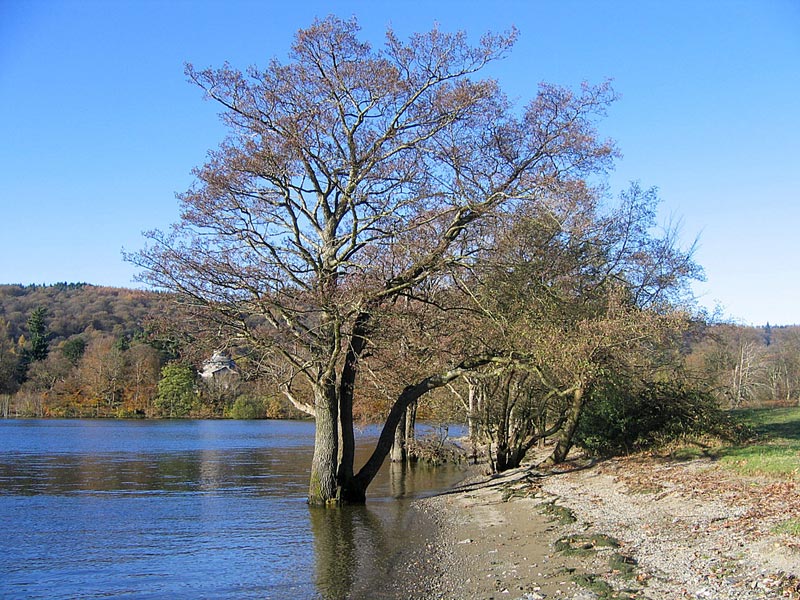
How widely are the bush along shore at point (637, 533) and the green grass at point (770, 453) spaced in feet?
0.15

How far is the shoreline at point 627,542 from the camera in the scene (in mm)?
8336

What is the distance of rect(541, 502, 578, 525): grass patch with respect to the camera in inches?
536

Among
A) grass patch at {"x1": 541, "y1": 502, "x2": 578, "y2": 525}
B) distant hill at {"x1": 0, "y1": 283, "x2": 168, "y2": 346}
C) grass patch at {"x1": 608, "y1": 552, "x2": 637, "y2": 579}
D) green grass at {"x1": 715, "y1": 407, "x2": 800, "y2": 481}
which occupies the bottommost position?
grass patch at {"x1": 541, "y1": 502, "x2": 578, "y2": 525}

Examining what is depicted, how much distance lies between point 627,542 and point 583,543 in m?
0.75

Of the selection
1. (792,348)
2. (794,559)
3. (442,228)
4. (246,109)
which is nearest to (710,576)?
(794,559)

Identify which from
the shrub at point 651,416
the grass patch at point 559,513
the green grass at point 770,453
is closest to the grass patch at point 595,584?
the grass patch at point 559,513

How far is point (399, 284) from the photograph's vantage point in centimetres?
1709

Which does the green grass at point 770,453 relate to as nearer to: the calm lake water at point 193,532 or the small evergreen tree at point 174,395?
the calm lake water at point 193,532

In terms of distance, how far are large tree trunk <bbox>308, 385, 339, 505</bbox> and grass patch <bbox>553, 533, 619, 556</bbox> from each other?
7383mm

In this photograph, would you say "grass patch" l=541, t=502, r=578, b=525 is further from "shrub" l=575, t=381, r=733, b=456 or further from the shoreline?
"shrub" l=575, t=381, r=733, b=456

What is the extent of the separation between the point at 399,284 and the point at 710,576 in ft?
33.4

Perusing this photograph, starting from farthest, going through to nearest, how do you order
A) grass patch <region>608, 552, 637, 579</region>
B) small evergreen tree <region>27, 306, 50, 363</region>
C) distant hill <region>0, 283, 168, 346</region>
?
distant hill <region>0, 283, 168, 346</region>, small evergreen tree <region>27, 306, 50, 363</region>, grass patch <region>608, 552, 637, 579</region>

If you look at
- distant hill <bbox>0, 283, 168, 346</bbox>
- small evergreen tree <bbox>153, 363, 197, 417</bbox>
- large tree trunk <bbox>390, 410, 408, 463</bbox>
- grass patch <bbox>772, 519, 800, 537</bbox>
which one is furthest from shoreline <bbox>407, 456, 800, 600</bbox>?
distant hill <bbox>0, 283, 168, 346</bbox>

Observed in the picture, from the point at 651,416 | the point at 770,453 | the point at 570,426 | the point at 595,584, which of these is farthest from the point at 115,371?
the point at 595,584
